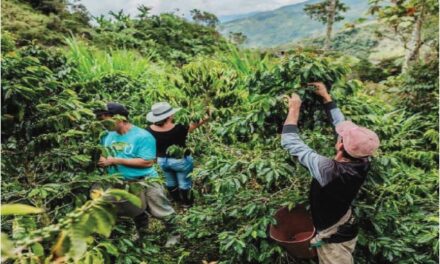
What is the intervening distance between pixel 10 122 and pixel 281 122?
188 centimetres

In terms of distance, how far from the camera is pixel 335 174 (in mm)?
2643

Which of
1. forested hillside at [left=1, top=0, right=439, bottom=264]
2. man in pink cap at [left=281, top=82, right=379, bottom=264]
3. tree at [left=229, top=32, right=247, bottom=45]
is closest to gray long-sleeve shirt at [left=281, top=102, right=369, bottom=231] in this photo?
man in pink cap at [left=281, top=82, right=379, bottom=264]

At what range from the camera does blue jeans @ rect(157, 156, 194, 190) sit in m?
5.21

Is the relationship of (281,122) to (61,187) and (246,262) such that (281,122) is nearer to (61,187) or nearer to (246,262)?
(246,262)

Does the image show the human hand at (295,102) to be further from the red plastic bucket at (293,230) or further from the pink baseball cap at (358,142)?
the red plastic bucket at (293,230)

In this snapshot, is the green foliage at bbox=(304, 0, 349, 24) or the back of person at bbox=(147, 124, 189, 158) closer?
the back of person at bbox=(147, 124, 189, 158)

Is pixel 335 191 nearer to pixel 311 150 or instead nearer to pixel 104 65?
pixel 311 150

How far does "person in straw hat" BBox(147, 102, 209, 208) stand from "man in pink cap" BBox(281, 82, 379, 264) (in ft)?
6.08

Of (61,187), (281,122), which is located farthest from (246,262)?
(61,187)

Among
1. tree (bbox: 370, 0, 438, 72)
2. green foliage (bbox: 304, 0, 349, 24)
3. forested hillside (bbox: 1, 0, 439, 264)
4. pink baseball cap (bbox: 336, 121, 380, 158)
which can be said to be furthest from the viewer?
green foliage (bbox: 304, 0, 349, 24)

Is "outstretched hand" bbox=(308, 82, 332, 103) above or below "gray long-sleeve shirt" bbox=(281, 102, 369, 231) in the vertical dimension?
above

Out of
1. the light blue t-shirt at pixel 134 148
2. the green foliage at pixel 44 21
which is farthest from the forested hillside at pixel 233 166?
the green foliage at pixel 44 21

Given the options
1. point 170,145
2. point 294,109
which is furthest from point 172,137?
point 294,109

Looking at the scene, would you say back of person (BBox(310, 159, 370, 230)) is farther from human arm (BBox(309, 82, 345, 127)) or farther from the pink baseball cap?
human arm (BBox(309, 82, 345, 127))
